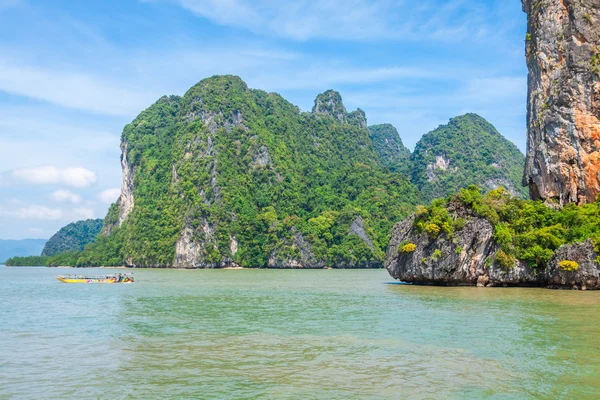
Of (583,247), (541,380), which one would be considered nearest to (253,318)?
(541,380)

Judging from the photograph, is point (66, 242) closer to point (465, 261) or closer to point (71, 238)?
point (71, 238)

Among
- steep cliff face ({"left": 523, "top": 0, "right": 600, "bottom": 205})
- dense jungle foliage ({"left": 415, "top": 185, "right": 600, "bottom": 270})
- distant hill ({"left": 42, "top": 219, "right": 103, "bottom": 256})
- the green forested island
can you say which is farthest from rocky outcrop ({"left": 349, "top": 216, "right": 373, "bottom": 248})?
distant hill ({"left": 42, "top": 219, "right": 103, "bottom": 256})

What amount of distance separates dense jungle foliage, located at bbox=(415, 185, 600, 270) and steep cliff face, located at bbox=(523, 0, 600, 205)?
6.96 ft

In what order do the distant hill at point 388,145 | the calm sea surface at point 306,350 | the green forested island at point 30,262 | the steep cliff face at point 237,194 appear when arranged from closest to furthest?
the calm sea surface at point 306,350 < the steep cliff face at point 237,194 < the green forested island at point 30,262 < the distant hill at point 388,145

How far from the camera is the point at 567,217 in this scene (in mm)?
35562

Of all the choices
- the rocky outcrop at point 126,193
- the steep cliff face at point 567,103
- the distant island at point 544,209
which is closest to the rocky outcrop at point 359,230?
the rocky outcrop at point 126,193

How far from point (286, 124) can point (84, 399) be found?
124 m

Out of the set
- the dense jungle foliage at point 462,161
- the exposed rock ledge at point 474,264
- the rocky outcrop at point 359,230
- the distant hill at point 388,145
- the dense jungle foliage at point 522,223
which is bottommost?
the exposed rock ledge at point 474,264

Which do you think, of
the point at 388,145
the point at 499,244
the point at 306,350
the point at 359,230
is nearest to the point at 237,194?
the point at 359,230

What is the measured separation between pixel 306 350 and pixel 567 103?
31.7 m

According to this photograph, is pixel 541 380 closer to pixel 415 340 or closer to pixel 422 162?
pixel 415 340

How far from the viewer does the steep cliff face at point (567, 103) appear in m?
37.8

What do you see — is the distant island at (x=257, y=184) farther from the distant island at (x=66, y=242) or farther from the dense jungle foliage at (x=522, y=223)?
the dense jungle foliage at (x=522, y=223)

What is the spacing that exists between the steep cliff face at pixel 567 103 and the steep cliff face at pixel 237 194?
167ft
